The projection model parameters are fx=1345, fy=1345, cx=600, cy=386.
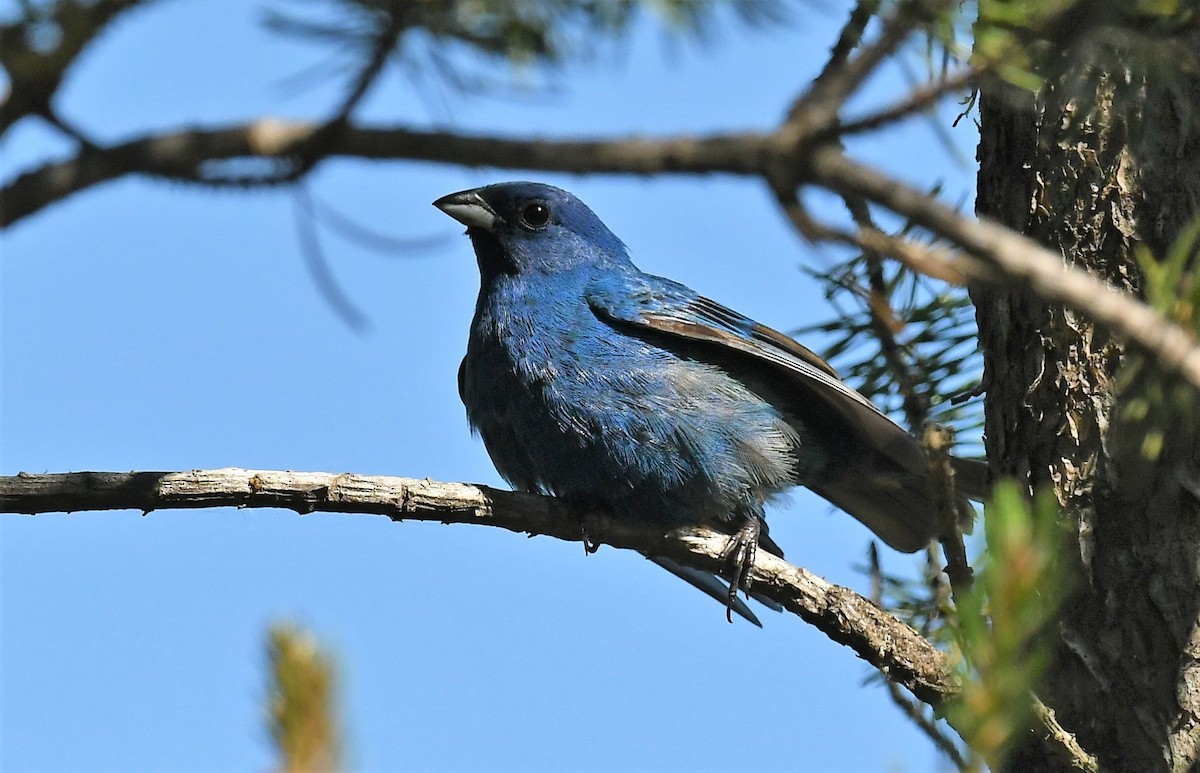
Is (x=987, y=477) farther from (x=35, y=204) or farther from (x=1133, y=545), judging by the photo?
(x=35, y=204)

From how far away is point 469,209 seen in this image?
6316mm

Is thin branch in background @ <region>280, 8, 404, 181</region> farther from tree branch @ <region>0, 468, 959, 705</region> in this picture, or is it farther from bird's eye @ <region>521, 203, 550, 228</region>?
bird's eye @ <region>521, 203, 550, 228</region>

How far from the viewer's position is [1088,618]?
144 inches

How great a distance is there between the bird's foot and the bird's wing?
589mm

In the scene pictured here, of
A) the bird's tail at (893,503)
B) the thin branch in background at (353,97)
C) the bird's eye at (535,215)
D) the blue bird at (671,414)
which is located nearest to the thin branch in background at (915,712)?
the blue bird at (671,414)

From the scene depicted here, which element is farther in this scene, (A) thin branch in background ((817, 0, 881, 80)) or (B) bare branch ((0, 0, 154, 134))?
(A) thin branch in background ((817, 0, 881, 80))

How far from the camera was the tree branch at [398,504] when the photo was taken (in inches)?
145

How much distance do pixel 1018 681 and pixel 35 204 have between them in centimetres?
151

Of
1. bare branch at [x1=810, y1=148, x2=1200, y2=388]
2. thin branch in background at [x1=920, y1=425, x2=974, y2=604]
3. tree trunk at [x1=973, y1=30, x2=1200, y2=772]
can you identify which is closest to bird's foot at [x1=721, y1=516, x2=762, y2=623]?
tree trunk at [x1=973, y1=30, x2=1200, y2=772]

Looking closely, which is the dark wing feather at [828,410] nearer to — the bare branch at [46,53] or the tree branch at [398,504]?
the tree branch at [398,504]

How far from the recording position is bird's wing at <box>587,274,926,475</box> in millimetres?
5227

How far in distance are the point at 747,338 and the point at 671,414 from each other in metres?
0.58

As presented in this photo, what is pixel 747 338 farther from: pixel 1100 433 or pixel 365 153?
pixel 365 153

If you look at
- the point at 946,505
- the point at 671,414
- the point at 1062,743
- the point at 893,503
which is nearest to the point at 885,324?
the point at 946,505
